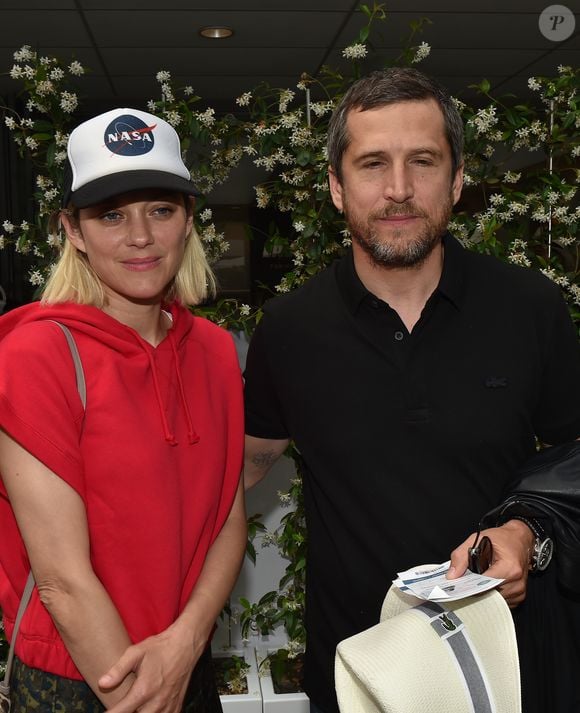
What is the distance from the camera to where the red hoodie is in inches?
46.7

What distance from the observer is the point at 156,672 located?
1264 mm

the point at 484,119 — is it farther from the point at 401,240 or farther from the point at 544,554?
the point at 544,554

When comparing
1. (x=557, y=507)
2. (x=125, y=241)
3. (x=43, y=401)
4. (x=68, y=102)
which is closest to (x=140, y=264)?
(x=125, y=241)

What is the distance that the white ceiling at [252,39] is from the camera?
4.46m

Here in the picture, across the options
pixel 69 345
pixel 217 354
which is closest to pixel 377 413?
pixel 217 354

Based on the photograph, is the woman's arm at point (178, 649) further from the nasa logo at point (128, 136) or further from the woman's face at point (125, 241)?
the nasa logo at point (128, 136)

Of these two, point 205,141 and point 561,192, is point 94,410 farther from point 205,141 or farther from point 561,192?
point 561,192

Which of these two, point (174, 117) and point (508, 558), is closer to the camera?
point (508, 558)

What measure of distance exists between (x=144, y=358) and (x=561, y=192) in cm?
185

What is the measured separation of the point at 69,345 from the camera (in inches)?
49.1

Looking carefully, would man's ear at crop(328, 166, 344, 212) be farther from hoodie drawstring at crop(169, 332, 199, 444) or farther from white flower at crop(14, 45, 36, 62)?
white flower at crop(14, 45, 36, 62)

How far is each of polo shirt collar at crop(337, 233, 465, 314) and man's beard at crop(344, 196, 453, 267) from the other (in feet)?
0.20

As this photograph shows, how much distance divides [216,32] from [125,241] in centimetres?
391

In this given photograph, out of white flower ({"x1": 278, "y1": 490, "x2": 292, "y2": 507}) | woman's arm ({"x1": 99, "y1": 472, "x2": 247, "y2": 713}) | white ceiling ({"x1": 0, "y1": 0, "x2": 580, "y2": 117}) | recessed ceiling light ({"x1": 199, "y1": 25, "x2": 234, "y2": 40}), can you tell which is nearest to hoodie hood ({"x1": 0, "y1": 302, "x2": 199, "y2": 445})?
woman's arm ({"x1": 99, "y1": 472, "x2": 247, "y2": 713})
